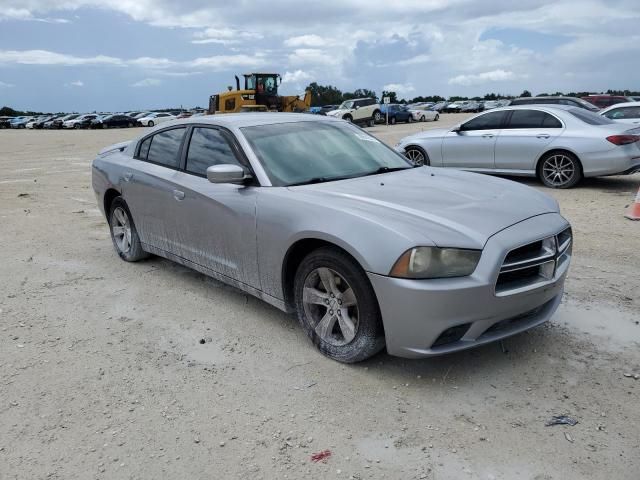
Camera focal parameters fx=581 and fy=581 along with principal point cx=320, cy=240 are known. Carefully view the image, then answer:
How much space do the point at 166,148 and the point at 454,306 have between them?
10.5ft

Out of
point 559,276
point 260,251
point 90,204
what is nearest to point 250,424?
point 260,251

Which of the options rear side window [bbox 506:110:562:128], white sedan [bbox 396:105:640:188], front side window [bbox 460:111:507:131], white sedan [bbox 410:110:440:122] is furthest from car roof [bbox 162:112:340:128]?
white sedan [bbox 410:110:440:122]

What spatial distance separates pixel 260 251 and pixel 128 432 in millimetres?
1477

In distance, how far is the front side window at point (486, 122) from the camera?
10570 mm

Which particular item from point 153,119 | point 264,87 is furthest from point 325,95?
point 264,87

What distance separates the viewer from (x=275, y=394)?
337 centimetres

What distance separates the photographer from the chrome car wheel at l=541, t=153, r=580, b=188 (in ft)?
31.6

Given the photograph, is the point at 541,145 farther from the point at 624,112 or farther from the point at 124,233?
the point at 124,233

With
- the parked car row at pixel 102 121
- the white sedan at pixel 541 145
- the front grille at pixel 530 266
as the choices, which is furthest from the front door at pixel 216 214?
the parked car row at pixel 102 121

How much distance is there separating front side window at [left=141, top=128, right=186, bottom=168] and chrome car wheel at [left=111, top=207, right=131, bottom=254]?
82 centimetres

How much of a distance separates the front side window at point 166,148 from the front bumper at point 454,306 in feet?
8.35

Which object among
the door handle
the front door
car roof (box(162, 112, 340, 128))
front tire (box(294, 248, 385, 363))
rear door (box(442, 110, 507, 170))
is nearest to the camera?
front tire (box(294, 248, 385, 363))

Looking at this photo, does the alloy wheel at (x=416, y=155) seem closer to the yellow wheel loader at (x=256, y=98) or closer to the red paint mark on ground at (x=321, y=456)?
the red paint mark on ground at (x=321, y=456)

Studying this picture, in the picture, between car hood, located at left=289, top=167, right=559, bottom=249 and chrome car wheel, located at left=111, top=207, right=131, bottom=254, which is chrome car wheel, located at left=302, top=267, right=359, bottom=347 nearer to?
car hood, located at left=289, top=167, right=559, bottom=249
